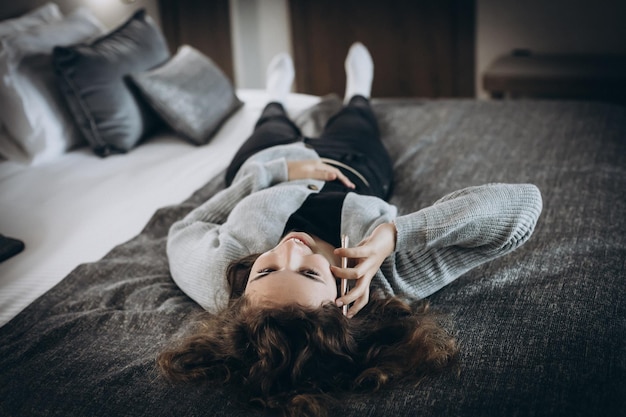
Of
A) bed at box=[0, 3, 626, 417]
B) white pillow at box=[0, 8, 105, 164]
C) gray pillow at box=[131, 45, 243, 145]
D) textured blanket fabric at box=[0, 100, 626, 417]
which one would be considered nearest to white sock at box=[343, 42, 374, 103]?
bed at box=[0, 3, 626, 417]

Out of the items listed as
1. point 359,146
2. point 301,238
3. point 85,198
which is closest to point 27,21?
point 85,198

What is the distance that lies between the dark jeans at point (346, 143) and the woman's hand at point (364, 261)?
16.0 inches

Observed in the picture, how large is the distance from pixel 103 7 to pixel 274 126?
1.38 metres

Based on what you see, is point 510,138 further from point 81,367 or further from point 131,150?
point 81,367

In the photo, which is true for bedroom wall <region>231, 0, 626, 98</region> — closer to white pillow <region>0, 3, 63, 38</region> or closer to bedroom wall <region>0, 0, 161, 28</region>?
bedroom wall <region>0, 0, 161, 28</region>

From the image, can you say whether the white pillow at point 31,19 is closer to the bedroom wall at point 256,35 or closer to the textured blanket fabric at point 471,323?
the textured blanket fabric at point 471,323

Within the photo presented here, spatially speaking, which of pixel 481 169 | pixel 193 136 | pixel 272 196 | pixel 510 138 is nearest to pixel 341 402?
pixel 272 196

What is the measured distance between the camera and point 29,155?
2080mm

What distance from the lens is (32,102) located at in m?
2.05

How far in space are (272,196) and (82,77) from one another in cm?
99

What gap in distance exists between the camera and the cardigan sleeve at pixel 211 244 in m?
1.29

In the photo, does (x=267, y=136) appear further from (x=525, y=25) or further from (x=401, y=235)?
(x=525, y=25)

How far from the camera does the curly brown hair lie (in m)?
0.99

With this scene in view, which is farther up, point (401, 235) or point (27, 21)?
point (27, 21)
